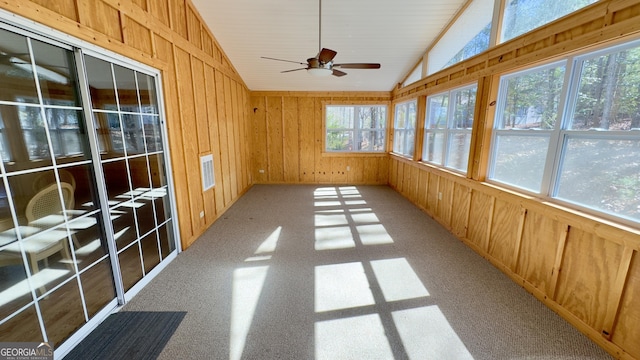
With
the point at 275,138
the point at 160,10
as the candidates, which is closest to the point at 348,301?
the point at 160,10

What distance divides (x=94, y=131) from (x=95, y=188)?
0.47 m

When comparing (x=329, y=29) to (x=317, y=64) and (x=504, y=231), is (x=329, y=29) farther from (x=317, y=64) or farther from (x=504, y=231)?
(x=504, y=231)

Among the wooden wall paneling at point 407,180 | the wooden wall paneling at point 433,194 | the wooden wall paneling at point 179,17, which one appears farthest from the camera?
the wooden wall paneling at point 407,180

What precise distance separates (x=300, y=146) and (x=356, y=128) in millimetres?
1682

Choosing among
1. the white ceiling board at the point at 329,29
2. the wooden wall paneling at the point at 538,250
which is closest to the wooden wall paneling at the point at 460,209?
the wooden wall paneling at the point at 538,250

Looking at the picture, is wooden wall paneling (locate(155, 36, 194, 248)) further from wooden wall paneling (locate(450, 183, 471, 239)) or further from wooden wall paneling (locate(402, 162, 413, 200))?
wooden wall paneling (locate(402, 162, 413, 200))

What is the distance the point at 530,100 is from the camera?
2.56m

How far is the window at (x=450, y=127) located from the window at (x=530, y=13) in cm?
79

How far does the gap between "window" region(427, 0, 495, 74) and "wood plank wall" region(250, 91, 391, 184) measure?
8.30 ft

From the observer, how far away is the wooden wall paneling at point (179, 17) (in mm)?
2994

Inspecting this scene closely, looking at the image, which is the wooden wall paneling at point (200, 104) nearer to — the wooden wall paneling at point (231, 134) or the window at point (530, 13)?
the wooden wall paneling at point (231, 134)

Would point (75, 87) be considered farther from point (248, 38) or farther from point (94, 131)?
point (248, 38)

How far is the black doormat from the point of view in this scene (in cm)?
174

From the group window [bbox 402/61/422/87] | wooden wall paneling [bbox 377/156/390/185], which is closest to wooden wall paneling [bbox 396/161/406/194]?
wooden wall paneling [bbox 377/156/390/185]
